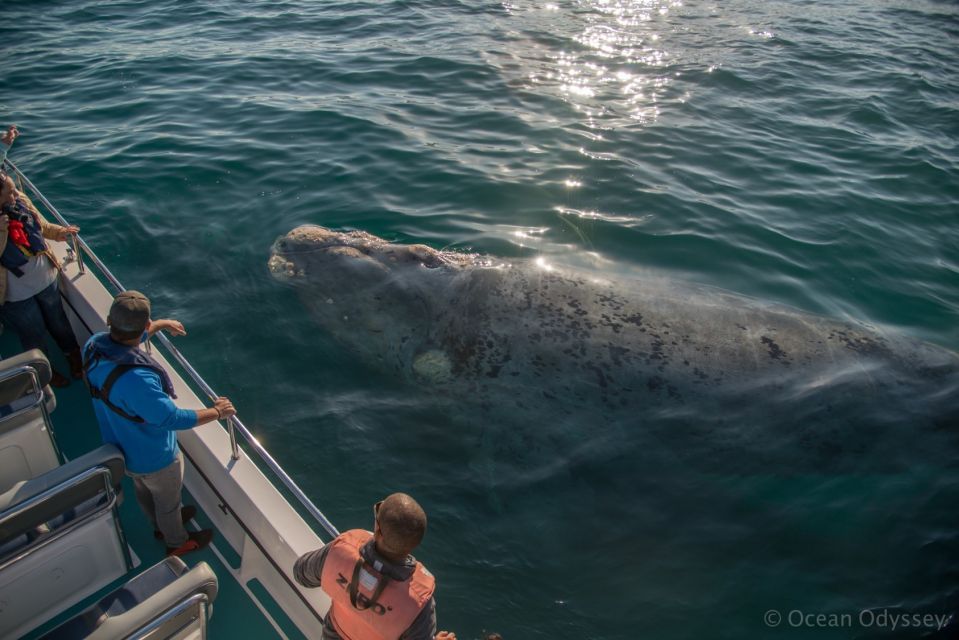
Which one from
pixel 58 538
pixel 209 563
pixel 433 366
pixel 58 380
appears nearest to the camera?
pixel 58 538

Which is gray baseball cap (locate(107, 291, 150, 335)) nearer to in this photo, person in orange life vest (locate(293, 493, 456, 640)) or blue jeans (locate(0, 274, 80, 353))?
person in orange life vest (locate(293, 493, 456, 640))

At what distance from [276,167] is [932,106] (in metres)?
15.5

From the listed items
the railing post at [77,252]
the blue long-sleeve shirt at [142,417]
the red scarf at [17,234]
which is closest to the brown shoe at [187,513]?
the blue long-sleeve shirt at [142,417]

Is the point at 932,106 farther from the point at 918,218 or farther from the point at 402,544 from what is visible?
the point at 402,544

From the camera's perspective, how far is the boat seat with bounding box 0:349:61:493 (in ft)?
14.9

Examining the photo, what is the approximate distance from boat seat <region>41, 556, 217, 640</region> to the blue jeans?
3.65 m

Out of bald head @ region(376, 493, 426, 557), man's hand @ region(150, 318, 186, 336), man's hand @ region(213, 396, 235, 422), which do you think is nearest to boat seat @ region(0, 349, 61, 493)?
man's hand @ region(150, 318, 186, 336)

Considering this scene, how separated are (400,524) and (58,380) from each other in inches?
212

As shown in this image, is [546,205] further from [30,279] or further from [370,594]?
[370,594]

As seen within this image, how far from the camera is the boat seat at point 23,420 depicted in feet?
14.9

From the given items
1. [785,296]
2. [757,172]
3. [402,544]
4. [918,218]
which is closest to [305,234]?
[402,544]

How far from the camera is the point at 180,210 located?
10.5 m

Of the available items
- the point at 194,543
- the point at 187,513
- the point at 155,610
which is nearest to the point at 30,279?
the point at 187,513

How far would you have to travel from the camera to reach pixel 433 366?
23.2ft
